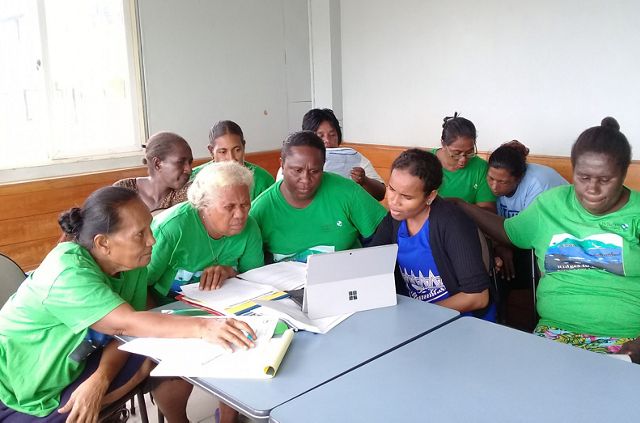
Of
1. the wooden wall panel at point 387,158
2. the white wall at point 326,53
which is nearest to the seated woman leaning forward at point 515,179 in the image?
the wooden wall panel at point 387,158

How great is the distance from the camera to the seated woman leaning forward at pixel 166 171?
302 centimetres

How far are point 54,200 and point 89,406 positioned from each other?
2863 mm

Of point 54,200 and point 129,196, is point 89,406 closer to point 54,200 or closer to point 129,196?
point 129,196

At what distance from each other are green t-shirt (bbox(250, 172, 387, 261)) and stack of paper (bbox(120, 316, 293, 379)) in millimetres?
845

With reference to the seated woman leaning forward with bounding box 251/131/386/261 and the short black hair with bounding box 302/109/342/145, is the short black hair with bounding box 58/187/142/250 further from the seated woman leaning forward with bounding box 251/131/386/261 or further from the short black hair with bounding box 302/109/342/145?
the short black hair with bounding box 302/109/342/145

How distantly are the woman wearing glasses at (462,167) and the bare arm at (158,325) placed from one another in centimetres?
193

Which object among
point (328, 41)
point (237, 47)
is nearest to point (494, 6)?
point (328, 41)

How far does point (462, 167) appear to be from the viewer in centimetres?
324

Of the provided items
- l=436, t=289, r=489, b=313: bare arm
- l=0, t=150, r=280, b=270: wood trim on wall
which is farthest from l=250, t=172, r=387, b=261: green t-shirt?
l=0, t=150, r=280, b=270: wood trim on wall

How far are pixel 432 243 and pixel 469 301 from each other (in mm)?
249

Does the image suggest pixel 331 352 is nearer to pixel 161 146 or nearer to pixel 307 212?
pixel 307 212

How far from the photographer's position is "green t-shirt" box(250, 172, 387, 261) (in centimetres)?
245

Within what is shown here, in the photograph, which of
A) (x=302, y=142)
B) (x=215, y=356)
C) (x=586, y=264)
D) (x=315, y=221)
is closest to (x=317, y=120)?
(x=302, y=142)

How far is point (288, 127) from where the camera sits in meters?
5.52
